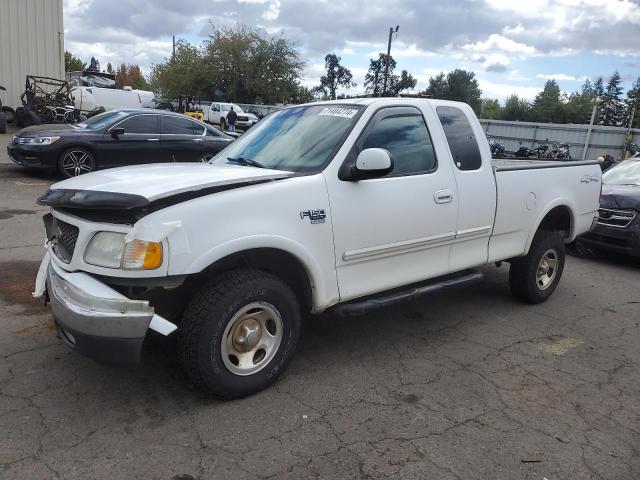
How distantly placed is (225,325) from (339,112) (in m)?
1.86

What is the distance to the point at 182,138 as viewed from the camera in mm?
11406

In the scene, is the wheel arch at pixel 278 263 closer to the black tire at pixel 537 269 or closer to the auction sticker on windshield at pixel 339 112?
the auction sticker on windshield at pixel 339 112

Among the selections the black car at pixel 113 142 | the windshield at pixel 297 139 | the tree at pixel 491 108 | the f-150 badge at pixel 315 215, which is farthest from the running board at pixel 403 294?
the tree at pixel 491 108

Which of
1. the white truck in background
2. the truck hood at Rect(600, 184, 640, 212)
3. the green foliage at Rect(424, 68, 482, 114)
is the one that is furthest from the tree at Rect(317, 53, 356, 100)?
the truck hood at Rect(600, 184, 640, 212)

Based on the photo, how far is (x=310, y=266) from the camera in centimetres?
335

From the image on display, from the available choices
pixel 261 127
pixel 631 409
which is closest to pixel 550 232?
pixel 631 409

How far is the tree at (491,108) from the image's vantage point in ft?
311

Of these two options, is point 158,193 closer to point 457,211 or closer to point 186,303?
point 186,303

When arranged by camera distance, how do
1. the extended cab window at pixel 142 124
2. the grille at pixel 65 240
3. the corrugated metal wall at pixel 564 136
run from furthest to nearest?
1. the corrugated metal wall at pixel 564 136
2. the extended cab window at pixel 142 124
3. the grille at pixel 65 240

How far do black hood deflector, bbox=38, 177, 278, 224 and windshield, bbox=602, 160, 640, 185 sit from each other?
23.7ft

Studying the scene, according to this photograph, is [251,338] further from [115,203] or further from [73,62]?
[73,62]

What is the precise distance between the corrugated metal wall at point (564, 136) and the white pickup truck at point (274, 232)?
24.1 metres

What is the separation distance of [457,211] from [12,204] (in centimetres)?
746

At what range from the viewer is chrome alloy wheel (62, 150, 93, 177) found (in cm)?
1039
